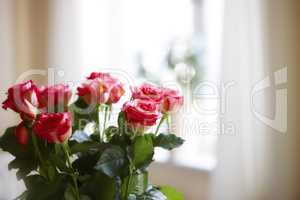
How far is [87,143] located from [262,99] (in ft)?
2.49

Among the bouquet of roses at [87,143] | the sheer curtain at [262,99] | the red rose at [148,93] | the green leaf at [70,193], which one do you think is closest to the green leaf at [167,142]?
the bouquet of roses at [87,143]

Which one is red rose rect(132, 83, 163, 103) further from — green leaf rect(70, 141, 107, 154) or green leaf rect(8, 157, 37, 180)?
green leaf rect(8, 157, 37, 180)

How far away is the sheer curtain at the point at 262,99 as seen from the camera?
4.37 ft

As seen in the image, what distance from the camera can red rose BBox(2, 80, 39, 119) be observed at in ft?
2.78

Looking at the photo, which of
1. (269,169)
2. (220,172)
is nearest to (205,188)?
(220,172)

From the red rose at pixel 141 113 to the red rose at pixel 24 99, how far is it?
217 mm

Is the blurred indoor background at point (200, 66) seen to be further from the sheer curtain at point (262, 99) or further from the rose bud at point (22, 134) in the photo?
the rose bud at point (22, 134)

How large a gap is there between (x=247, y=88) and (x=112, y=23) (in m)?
0.96

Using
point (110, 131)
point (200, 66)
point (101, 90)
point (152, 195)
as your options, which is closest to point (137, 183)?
point (152, 195)

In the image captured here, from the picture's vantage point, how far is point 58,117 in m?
0.80

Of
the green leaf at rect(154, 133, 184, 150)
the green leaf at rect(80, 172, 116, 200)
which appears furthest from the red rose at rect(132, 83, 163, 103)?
the green leaf at rect(80, 172, 116, 200)

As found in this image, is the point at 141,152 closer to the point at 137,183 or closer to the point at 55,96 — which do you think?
the point at 137,183

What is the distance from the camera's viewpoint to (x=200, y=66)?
5.94 feet

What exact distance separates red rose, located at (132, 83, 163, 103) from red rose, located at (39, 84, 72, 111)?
17 centimetres
